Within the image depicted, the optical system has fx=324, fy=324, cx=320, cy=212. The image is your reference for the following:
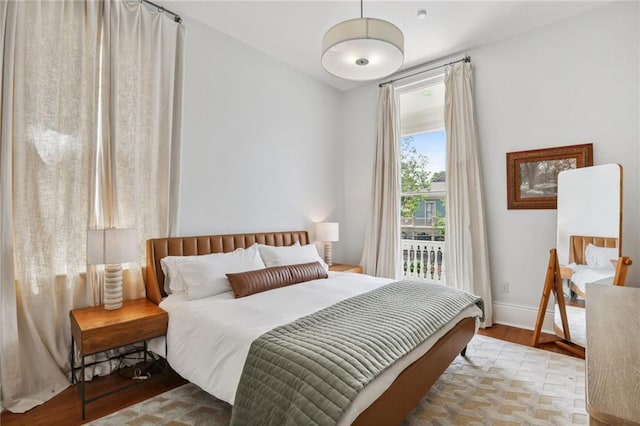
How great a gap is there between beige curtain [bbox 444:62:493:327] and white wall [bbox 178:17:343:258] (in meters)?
1.76

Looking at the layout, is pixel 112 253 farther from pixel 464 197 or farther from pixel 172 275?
pixel 464 197

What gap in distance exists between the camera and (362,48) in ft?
7.33

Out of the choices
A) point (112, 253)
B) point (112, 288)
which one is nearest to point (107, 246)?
point (112, 253)

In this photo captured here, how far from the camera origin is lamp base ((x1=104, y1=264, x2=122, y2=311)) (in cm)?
245

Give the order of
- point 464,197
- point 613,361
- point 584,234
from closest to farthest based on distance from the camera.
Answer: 1. point 613,361
2. point 584,234
3. point 464,197

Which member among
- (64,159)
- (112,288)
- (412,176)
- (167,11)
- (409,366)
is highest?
(167,11)

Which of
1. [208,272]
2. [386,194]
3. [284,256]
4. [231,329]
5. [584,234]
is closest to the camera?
[231,329]

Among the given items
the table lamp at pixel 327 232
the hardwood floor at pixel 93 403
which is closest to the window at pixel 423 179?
the table lamp at pixel 327 232

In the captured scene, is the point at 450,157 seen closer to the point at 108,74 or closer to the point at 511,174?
the point at 511,174

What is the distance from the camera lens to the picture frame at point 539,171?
3.25 m

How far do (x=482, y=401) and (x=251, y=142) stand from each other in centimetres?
328

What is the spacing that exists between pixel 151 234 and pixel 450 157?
340cm

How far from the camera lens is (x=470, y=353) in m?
2.94

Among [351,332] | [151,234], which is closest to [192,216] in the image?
[151,234]
